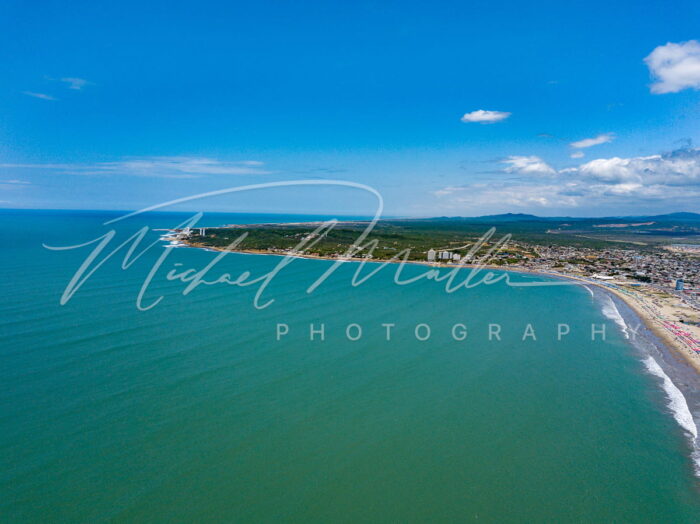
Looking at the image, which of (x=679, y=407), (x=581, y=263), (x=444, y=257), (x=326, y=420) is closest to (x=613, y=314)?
(x=679, y=407)

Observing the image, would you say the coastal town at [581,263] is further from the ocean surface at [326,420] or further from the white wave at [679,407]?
the ocean surface at [326,420]

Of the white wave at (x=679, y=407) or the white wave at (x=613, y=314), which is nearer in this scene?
the white wave at (x=679, y=407)

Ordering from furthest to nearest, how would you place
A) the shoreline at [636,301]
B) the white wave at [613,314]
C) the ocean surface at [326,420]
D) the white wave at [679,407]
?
the white wave at [613,314]
the shoreline at [636,301]
the white wave at [679,407]
the ocean surface at [326,420]

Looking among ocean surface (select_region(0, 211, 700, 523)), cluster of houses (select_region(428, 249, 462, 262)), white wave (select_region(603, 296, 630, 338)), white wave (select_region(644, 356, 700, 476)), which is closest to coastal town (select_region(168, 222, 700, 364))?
cluster of houses (select_region(428, 249, 462, 262))

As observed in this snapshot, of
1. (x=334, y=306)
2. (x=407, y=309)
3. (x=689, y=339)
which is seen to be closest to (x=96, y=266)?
(x=334, y=306)

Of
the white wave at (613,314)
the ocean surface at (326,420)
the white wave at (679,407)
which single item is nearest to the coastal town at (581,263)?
the white wave at (613,314)

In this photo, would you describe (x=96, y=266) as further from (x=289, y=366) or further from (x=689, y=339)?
(x=689, y=339)

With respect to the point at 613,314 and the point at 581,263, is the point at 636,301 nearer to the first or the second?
the point at 613,314
